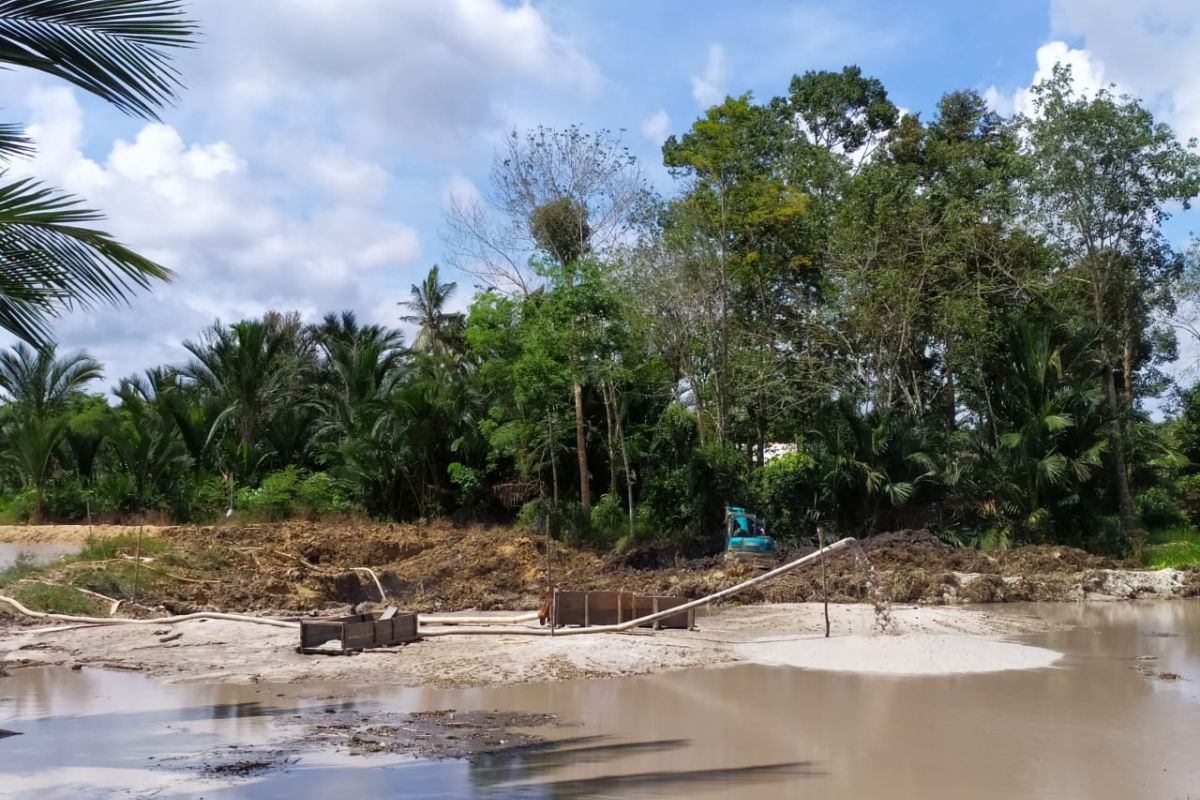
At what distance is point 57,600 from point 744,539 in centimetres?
1238

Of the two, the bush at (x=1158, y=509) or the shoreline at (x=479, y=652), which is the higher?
the bush at (x=1158, y=509)

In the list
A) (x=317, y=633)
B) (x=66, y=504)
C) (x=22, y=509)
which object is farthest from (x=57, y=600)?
(x=22, y=509)

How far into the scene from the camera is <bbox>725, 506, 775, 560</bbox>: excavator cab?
853 inches

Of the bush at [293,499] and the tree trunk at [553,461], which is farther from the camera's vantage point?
the bush at [293,499]

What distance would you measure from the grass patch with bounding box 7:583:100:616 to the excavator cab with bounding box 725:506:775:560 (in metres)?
11.5

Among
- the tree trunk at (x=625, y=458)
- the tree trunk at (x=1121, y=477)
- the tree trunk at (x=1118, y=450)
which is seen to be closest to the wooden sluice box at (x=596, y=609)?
the tree trunk at (x=625, y=458)

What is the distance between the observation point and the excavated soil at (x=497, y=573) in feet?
61.2

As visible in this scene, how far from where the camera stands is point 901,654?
12.6m

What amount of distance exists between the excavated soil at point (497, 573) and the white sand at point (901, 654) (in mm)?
4410

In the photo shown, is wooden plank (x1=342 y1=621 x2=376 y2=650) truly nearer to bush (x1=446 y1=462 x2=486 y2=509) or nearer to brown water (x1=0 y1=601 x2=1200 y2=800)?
brown water (x1=0 y1=601 x2=1200 y2=800)

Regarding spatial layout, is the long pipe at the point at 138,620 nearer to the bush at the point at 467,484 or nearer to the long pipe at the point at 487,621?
the long pipe at the point at 487,621

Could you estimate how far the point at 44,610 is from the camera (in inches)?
655

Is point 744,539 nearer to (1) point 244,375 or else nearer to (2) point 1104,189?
(2) point 1104,189

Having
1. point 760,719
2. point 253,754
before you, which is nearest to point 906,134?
point 760,719
